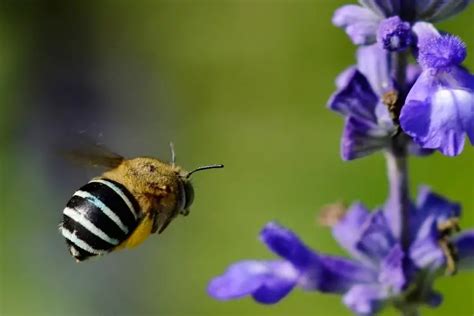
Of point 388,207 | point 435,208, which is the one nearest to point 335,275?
point 388,207

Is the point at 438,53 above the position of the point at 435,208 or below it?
above

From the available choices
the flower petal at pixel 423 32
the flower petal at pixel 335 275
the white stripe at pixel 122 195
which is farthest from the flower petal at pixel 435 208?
the white stripe at pixel 122 195

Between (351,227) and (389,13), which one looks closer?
(389,13)

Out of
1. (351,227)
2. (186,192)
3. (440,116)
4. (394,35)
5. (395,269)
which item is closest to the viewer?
(440,116)

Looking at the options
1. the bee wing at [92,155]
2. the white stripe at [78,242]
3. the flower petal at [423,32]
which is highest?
the bee wing at [92,155]

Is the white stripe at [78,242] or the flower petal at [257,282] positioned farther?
the flower petal at [257,282]

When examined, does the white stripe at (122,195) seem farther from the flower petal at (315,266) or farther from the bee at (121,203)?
the flower petal at (315,266)

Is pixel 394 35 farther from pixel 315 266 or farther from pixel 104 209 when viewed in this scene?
pixel 104 209

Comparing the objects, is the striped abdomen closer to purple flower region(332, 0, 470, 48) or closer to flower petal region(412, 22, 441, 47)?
purple flower region(332, 0, 470, 48)
